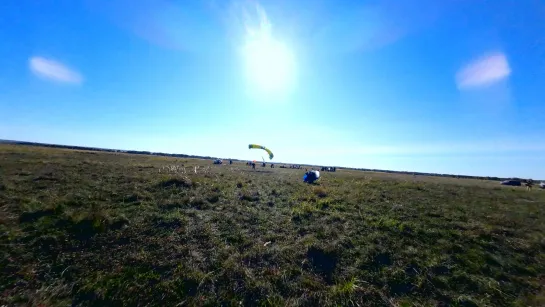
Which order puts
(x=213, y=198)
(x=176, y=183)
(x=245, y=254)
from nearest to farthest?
(x=245, y=254), (x=213, y=198), (x=176, y=183)

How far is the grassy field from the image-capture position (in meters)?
7.29

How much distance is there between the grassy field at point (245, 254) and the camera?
7289mm

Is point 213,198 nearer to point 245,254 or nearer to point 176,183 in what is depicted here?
point 176,183

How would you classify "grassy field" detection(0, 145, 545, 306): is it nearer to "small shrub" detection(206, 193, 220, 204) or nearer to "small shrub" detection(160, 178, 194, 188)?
"small shrub" detection(206, 193, 220, 204)

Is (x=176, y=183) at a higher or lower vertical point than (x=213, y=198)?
higher

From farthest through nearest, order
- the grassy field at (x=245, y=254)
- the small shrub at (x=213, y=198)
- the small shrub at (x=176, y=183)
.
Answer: the small shrub at (x=176, y=183) → the small shrub at (x=213, y=198) → the grassy field at (x=245, y=254)

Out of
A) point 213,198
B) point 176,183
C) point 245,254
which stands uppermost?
point 176,183

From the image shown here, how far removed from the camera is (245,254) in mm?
9242

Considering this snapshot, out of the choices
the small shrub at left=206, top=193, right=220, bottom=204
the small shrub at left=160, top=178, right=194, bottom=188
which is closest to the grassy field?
the small shrub at left=206, top=193, right=220, bottom=204

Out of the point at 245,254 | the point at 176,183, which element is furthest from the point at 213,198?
the point at 245,254

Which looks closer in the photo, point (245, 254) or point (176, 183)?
point (245, 254)

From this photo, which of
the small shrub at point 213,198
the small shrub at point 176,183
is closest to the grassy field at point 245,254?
the small shrub at point 213,198

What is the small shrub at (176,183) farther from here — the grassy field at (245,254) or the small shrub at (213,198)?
the small shrub at (213,198)

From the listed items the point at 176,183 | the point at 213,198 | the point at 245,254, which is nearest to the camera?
the point at 245,254
